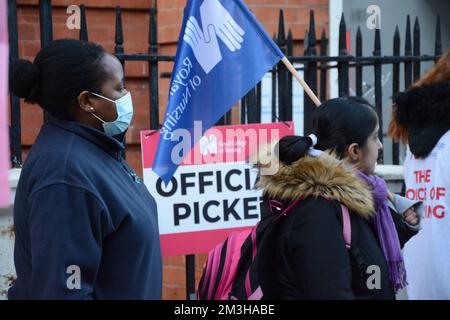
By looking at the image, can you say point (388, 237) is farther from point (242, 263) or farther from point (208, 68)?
point (208, 68)

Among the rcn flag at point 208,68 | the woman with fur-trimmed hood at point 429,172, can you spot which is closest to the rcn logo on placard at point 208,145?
the rcn flag at point 208,68

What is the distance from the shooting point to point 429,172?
154 inches

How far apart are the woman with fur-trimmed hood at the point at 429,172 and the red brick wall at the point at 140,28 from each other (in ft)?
Answer: 7.10

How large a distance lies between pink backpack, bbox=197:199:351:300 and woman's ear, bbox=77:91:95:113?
0.72 metres

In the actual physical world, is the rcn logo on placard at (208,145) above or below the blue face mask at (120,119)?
below

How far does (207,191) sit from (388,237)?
1540 mm

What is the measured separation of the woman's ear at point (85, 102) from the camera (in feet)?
8.23

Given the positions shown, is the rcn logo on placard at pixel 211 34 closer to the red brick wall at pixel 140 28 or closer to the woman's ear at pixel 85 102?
the woman's ear at pixel 85 102

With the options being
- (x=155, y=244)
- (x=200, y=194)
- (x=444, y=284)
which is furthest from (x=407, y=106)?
(x=155, y=244)

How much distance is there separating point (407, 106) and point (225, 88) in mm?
1025

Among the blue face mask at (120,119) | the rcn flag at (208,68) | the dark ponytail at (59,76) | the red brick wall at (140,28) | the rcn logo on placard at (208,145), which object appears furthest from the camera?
the red brick wall at (140,28)

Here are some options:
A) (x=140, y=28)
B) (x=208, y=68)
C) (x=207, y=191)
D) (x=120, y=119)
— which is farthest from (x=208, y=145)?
(x=140, y=28)

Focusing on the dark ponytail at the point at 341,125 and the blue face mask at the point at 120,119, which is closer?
the blue face mask at the point at 120,119
